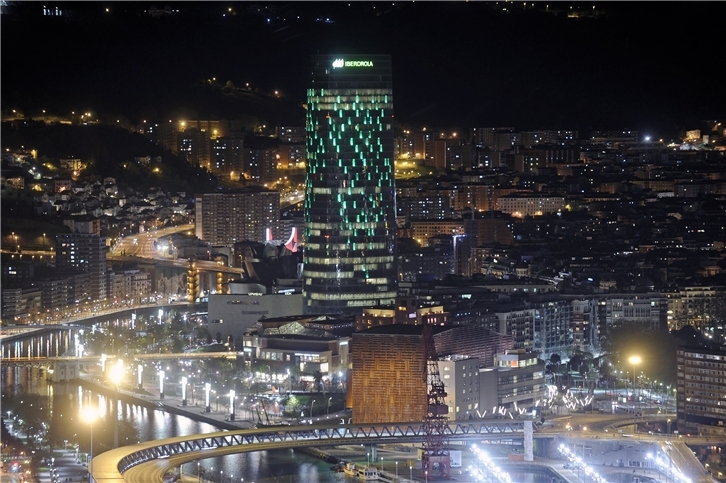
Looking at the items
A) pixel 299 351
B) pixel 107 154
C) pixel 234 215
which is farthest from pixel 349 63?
pixel 107 154

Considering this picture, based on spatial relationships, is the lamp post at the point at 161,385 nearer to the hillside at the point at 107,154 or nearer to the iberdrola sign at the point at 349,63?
the iberdrola sign at the point at 349,63

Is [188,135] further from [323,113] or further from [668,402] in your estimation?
[668,402]

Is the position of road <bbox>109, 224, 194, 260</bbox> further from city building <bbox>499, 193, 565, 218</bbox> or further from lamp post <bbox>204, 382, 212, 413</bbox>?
lamp post <bbox>204, 382, 212, 413</bbox>

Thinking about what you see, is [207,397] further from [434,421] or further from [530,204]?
[530,204]

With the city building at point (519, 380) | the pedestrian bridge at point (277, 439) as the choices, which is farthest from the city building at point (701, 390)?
the pedestrian bridge at point (277, 439)

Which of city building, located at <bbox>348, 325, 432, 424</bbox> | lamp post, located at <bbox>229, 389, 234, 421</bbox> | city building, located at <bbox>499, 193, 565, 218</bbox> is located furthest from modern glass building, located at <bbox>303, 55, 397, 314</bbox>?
city building, located at <bbox>499, 193, 565, 218</bbox>

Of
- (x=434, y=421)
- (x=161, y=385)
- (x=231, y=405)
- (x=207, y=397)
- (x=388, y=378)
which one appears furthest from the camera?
(x=161, y=385)
